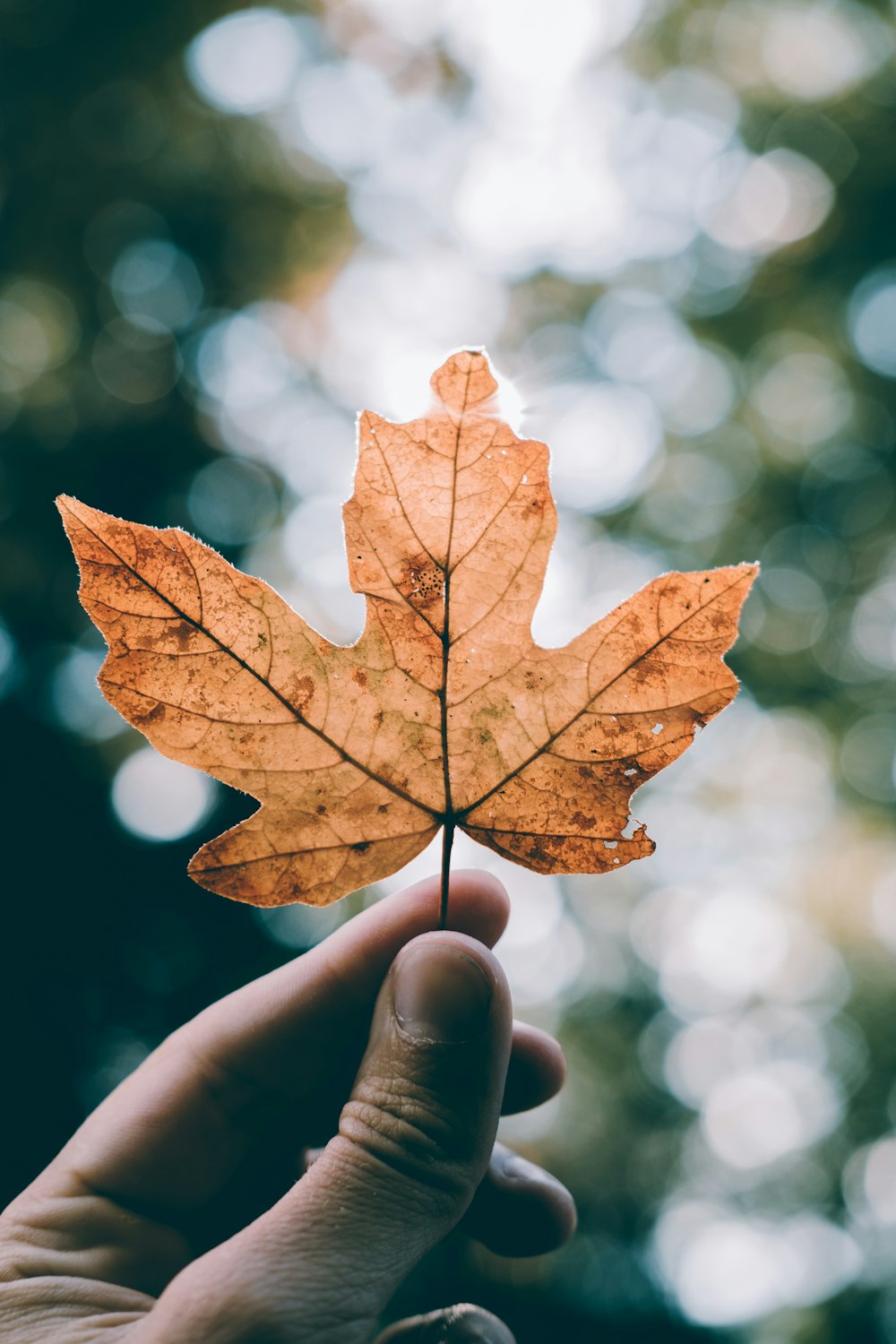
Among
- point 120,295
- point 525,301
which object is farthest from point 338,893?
point 525,301

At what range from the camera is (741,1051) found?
1537cm

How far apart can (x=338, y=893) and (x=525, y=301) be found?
1235 centimetres

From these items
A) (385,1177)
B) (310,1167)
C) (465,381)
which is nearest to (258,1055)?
(310,1167)

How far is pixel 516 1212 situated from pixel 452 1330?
63 centimetres

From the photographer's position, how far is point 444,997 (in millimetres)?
1648

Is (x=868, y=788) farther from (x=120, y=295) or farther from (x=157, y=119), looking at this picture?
(x=157, y=119)

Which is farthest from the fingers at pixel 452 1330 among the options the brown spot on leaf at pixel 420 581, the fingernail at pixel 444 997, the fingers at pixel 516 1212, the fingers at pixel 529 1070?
the brown spot on leaf at pixel 420 581

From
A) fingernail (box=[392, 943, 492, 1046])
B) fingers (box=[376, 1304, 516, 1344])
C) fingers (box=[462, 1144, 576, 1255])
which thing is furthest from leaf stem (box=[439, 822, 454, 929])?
fingers (box=[462, 1144, 576, 1255])

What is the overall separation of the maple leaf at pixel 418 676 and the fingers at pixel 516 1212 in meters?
1.67

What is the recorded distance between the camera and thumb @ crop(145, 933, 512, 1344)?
4.60 feet

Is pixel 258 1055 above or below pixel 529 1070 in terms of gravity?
below

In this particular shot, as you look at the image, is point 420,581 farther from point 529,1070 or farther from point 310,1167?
point 529,1070

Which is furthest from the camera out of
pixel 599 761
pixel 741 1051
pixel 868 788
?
pixel 741 1051

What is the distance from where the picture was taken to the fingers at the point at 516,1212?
2652mm
